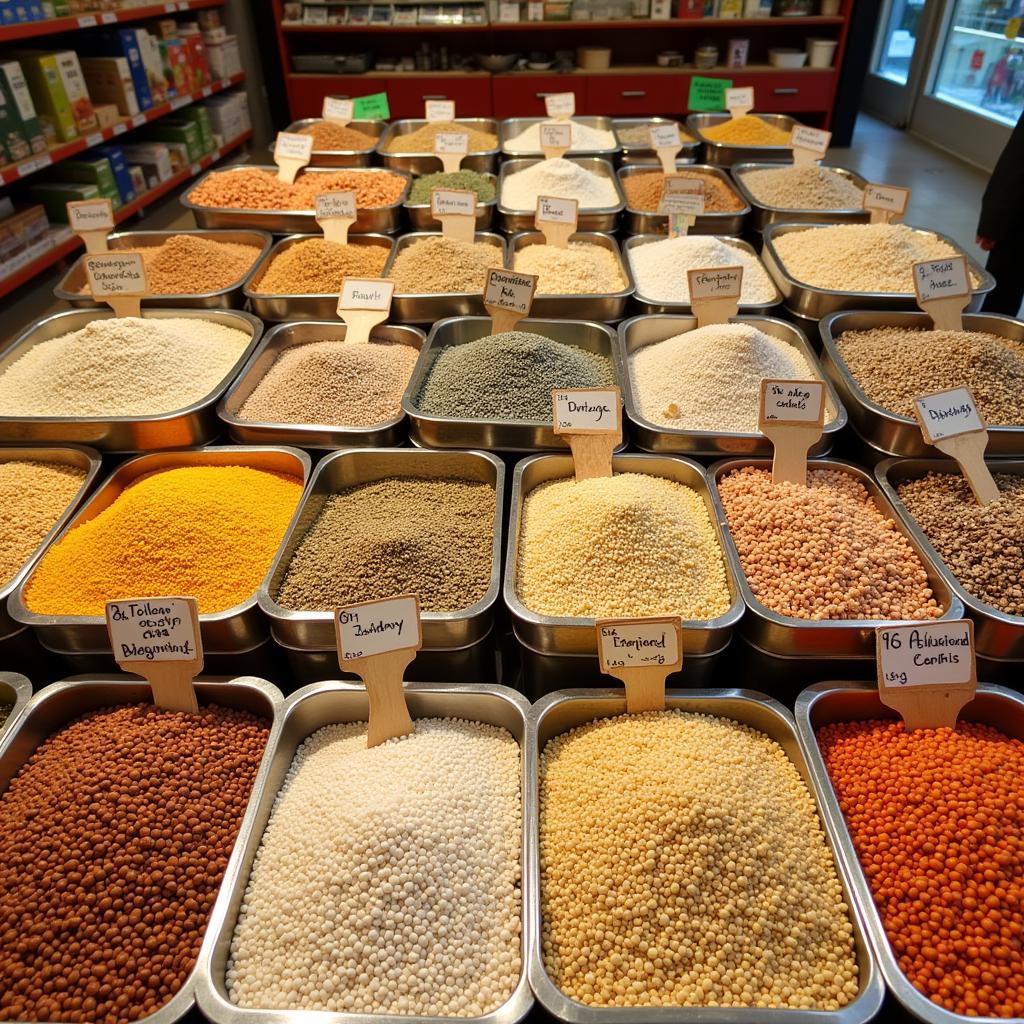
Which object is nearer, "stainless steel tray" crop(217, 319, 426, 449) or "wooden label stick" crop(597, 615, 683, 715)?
"wooden label stick" crop(597, 615, 683, 715)

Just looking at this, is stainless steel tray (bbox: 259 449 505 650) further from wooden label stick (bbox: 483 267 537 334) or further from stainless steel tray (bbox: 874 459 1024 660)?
stainless steel tray (bbox: 874 459 1024 660)

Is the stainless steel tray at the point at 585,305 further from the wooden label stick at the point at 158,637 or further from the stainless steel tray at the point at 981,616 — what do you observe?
the wooden label stick at the point at 158,637

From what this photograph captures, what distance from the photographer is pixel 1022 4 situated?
6062 mm

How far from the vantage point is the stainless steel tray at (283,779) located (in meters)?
0.99

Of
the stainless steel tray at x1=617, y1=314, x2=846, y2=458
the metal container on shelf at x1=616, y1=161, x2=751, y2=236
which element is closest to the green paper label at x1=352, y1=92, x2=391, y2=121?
the metal container on shelf at x1=616, y1=161, x2=751, y2=236

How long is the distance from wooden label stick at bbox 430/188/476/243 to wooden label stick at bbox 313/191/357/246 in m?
0.31

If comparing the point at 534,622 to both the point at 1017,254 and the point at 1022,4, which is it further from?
the point at 1022,4

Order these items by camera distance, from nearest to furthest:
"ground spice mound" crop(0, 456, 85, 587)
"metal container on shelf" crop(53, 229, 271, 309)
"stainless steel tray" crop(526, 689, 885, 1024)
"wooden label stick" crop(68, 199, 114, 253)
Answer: "stainless steel tray" crop(526, 689, 885, 1024)
"ground spice mound" crop(0, 456, 85, 587)
"metal container on shelf" crop(53, 229, 271, 309)
"wooden label stick" crop(68, 199, 114, 253)

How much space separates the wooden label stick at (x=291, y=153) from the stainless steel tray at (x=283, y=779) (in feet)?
8.94

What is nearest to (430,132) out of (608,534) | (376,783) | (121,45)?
(121,45)

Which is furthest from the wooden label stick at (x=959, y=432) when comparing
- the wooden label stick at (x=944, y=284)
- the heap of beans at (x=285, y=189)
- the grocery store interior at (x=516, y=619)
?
the heap of beans at (x=285, y=189)

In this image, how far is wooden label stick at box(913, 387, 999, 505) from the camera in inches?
66.4

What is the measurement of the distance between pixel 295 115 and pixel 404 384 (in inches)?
215

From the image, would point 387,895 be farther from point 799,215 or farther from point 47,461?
point 799,215
